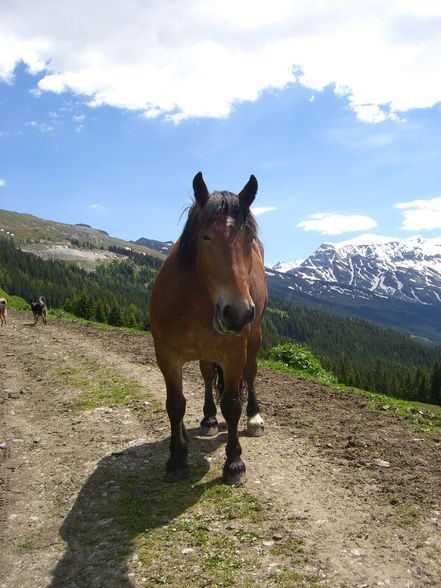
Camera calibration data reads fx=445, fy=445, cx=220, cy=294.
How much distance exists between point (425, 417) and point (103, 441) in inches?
286

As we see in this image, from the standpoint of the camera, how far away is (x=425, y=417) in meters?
10.3

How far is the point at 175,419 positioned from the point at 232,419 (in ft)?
2.66

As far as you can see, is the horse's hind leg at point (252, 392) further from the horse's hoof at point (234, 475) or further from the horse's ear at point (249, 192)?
the horse's ear at point (249, 192)

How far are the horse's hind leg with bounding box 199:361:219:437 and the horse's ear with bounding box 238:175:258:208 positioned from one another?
3.42m

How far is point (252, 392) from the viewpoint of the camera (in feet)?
27.0

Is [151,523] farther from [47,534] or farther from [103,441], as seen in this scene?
[103,441]

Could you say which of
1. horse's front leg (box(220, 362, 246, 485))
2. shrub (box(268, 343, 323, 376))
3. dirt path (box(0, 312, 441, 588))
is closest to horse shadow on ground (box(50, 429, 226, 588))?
dirt path (box(0, 312, 441, 588))

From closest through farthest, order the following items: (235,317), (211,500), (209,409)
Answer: (235,317) < (211,500) < (209,409)

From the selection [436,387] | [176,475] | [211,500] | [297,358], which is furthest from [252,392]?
[436,387]

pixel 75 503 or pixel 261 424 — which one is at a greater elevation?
pixel 261 424

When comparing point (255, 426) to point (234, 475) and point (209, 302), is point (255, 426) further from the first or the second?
point (209, 302)

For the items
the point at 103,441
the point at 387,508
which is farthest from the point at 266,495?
the point at 103,441

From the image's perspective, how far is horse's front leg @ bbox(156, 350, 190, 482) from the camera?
241 inches

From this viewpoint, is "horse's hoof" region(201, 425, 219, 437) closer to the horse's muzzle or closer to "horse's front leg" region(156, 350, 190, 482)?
"horse's front leg" region(156, 350, 190, 482)
